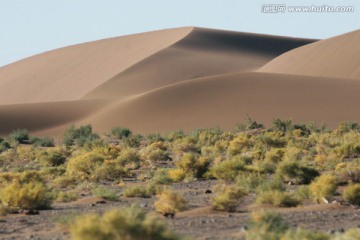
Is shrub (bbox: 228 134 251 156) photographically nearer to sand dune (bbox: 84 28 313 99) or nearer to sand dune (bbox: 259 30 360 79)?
sand dune (bbox: 259 30 360 79)

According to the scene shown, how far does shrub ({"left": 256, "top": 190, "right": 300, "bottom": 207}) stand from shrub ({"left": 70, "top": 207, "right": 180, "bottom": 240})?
7.42m

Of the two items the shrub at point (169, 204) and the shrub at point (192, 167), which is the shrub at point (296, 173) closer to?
the shrub at point (192, 167)

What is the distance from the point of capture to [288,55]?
130 m

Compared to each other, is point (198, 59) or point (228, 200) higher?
point (198, 59)

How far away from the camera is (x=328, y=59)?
115 metres

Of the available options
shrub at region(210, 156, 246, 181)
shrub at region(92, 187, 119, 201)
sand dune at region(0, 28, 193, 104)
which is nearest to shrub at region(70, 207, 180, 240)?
shrub at region(92, 187, 119, 201)

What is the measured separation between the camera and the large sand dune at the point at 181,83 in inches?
3145

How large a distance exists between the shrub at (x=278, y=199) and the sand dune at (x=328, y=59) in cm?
8812

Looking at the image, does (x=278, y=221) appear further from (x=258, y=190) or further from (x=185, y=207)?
(x=258, y=190)

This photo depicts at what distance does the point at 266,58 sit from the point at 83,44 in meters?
40.8

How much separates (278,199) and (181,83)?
7527cm

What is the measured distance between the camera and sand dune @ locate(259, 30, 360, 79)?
109 m

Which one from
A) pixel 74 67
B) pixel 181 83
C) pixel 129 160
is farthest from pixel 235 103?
Result: pixel 74 67

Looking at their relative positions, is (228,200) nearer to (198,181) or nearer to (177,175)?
(177,175)
